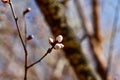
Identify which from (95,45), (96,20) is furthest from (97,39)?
(96,20)

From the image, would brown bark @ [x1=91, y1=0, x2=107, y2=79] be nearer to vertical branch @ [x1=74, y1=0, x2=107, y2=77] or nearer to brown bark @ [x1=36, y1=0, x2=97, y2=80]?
vertical branch @ [x1=74, y1=0, x2=107, y2=77]

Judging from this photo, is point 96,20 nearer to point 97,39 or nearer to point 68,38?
point 97,39

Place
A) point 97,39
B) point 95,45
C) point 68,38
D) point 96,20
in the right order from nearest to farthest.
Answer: point 68,38
point 95,45
point 97,39
point 96,20

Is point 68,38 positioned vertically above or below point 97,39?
above

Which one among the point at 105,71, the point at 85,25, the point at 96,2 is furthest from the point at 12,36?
the point at 105,71

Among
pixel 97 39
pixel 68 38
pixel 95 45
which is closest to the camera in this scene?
pixel 68 38

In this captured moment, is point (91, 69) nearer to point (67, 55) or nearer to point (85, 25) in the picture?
point (67, 55)

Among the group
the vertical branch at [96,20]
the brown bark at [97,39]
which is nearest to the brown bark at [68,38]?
the brown bark at [97,39]

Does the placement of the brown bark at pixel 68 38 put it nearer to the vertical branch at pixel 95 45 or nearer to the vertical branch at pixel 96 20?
the vertical branch at pixel 95 45

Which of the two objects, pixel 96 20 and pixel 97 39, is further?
pixel 96 20
